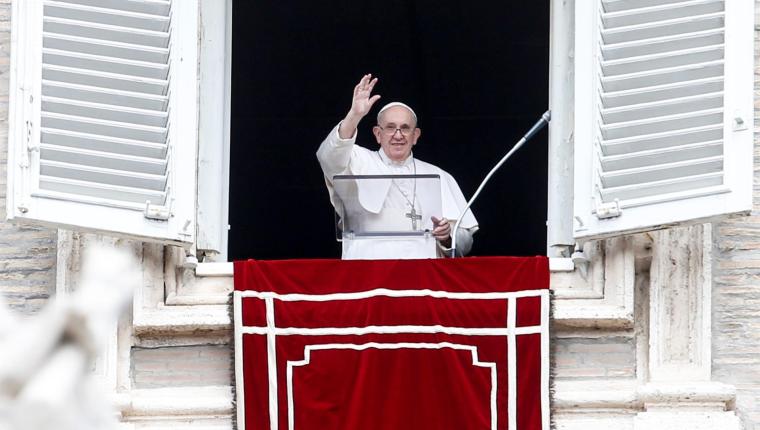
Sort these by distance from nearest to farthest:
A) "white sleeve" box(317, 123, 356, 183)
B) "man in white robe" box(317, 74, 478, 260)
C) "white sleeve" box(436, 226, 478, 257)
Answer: "man in white robe" box(317, 74, 478, 260)
"white sleeve" box(317, 123, 356, 183)
"white sleeve" box(436, 226, 478, 257)

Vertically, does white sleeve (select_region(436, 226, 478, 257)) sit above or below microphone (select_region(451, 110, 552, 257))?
below

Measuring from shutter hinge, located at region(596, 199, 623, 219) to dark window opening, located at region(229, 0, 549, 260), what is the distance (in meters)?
4.06

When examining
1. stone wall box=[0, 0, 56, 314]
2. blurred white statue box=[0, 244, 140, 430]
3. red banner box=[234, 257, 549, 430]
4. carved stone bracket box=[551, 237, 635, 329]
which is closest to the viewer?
blurred white statue box=[0, 244, 140, 430]

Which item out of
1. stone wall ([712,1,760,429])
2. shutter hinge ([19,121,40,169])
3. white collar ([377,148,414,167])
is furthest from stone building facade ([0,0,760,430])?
white collar ([377,148,414,167])

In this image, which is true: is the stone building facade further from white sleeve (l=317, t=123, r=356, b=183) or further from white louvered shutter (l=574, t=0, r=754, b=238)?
white sleeve (l=317, t=123, r=356, b=183)

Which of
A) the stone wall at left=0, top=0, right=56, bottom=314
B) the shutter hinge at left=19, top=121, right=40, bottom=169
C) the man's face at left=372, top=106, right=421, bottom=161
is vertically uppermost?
the man's face at left=372, top=106, right=421, bottom=161

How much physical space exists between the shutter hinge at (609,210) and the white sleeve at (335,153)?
126 centimetres

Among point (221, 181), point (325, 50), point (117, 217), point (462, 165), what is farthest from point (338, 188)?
point (462, 165)

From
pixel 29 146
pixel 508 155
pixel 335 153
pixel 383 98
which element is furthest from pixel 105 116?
pixel 383 98

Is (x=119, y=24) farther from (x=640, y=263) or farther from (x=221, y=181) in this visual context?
(x=640, y=263)

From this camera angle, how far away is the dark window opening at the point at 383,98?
411 inches

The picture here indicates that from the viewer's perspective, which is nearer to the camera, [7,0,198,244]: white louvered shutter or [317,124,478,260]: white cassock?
[7,0,198,244]: white louvered shutter

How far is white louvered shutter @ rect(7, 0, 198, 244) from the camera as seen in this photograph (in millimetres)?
6074

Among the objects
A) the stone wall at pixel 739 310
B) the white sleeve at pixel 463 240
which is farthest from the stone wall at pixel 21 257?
the stone wall at pixel 739 310
